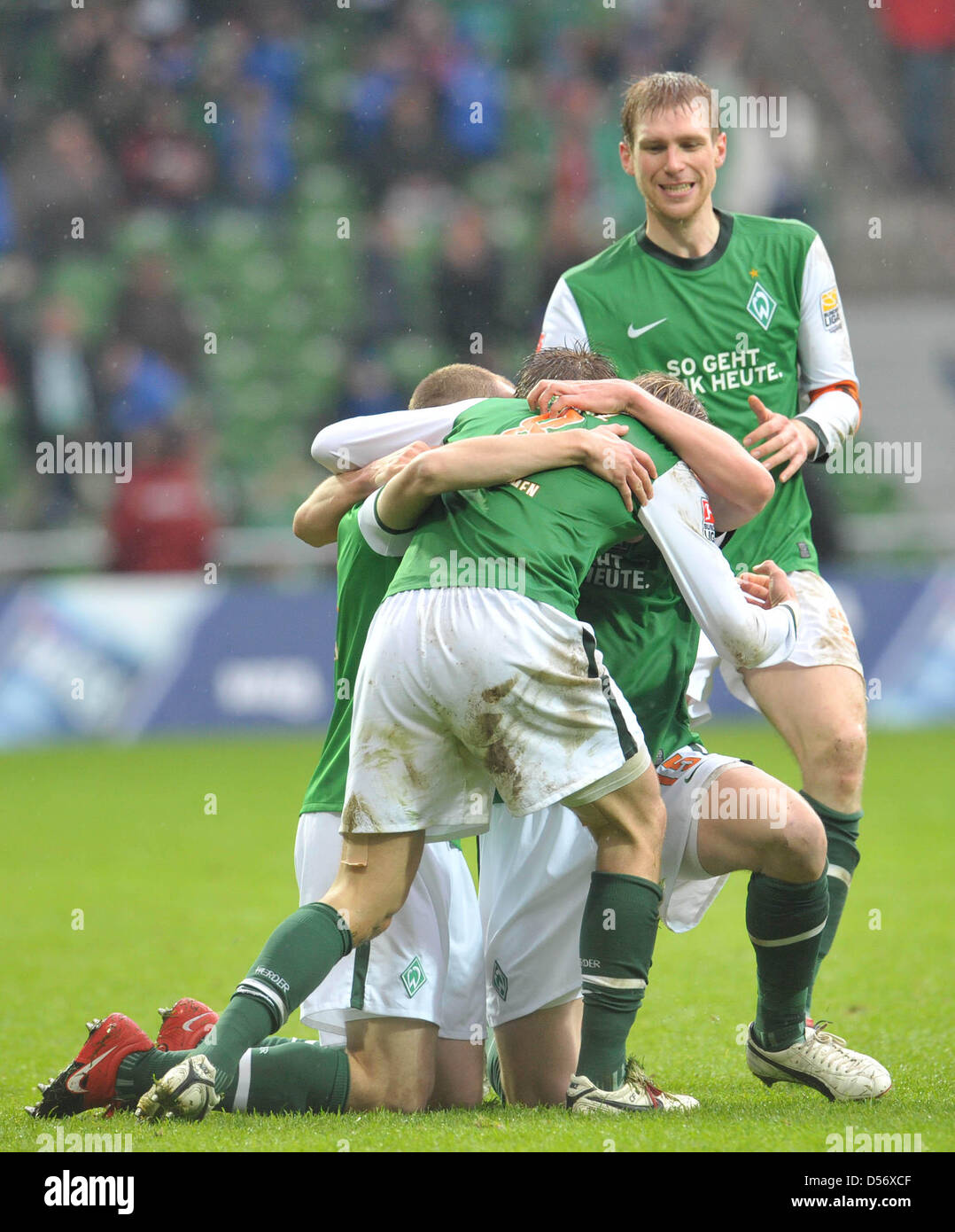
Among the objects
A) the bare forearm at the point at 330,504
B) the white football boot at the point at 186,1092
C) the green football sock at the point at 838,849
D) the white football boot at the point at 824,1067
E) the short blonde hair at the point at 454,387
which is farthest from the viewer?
the green football sock at the point at 838,849

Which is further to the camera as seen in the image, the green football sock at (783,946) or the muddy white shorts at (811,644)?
the muddy white shorts at (811,644)

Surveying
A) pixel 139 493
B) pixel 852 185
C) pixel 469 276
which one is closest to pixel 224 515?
pixel 139 493

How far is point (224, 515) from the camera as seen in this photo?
1245 centimetres

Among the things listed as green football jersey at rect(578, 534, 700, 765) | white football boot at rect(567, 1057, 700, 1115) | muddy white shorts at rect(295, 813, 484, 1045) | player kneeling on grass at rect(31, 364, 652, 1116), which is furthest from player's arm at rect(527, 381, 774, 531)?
white football boot at rect(567, 1057, 700, 1115)

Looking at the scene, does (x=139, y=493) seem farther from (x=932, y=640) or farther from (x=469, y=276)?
(x=932, y=640)

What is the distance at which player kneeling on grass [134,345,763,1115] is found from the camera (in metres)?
3.41

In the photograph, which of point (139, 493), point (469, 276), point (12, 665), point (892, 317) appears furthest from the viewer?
point (892, 317)

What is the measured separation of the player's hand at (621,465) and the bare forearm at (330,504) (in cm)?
65

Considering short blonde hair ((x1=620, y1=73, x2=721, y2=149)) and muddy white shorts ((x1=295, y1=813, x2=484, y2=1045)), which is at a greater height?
short blonde hair ((x1=620, y1=73, x2=721, y2=149))

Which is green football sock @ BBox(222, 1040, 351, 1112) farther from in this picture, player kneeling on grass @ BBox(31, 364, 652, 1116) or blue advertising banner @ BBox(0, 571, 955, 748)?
blue advertising banner @ BBox(0, 571, 955, 748)

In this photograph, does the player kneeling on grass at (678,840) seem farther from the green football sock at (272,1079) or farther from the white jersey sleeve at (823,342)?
the white jersey sleeve at (823,342)

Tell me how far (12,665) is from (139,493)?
1.59m

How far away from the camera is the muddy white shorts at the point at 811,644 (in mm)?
4504

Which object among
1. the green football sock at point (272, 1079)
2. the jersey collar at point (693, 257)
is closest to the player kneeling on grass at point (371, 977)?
the green football sock at point (272, 1079)
